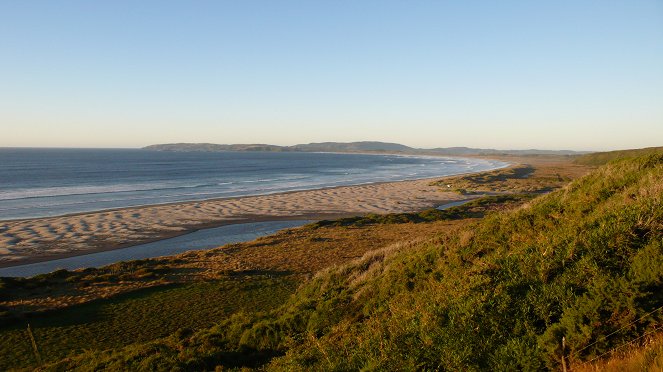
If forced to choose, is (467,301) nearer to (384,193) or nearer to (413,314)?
(413,314)

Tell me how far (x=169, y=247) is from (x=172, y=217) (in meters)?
12.1

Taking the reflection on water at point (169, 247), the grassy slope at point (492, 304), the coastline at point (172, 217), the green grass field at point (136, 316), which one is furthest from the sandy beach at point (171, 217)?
the grassy slope at point (492, 304)

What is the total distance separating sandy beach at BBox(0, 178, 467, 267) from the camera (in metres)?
32.0

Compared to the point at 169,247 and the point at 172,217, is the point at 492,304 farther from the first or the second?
the point at 172,217

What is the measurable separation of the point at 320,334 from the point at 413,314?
4.06m

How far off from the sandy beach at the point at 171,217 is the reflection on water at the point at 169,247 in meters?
1.42

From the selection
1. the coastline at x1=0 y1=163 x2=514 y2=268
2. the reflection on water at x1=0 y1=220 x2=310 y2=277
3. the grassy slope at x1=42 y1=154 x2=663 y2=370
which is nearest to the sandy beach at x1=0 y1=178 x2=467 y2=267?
the coastline at x1=0 y1=163 x2=514 y2=268

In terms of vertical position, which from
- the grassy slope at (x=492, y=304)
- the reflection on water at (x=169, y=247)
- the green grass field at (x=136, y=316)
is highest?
the grassy slope at (x=492, y=304)

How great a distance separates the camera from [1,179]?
8200 centimetres

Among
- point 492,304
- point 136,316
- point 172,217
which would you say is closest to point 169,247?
point 172,217

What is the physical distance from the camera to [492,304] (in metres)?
7.13

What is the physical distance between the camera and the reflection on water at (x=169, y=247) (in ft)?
88.3

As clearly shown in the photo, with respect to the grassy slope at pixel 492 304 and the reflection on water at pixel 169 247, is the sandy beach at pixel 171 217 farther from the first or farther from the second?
the grassy slope at pixel 492 304

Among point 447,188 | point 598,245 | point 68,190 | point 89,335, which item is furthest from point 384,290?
point 68,190
